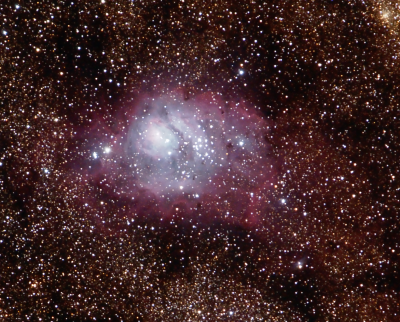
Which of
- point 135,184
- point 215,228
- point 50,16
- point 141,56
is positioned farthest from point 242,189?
point 50,16

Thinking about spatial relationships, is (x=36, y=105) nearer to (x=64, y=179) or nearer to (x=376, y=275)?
(x=64, y=179)

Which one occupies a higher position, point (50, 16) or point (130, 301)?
point (50, 16)

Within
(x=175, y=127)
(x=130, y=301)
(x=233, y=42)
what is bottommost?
(x=130, y=301)

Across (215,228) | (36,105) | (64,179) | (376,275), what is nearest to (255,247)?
(215,228)

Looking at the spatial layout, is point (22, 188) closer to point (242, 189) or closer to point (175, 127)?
point (175, 127)
